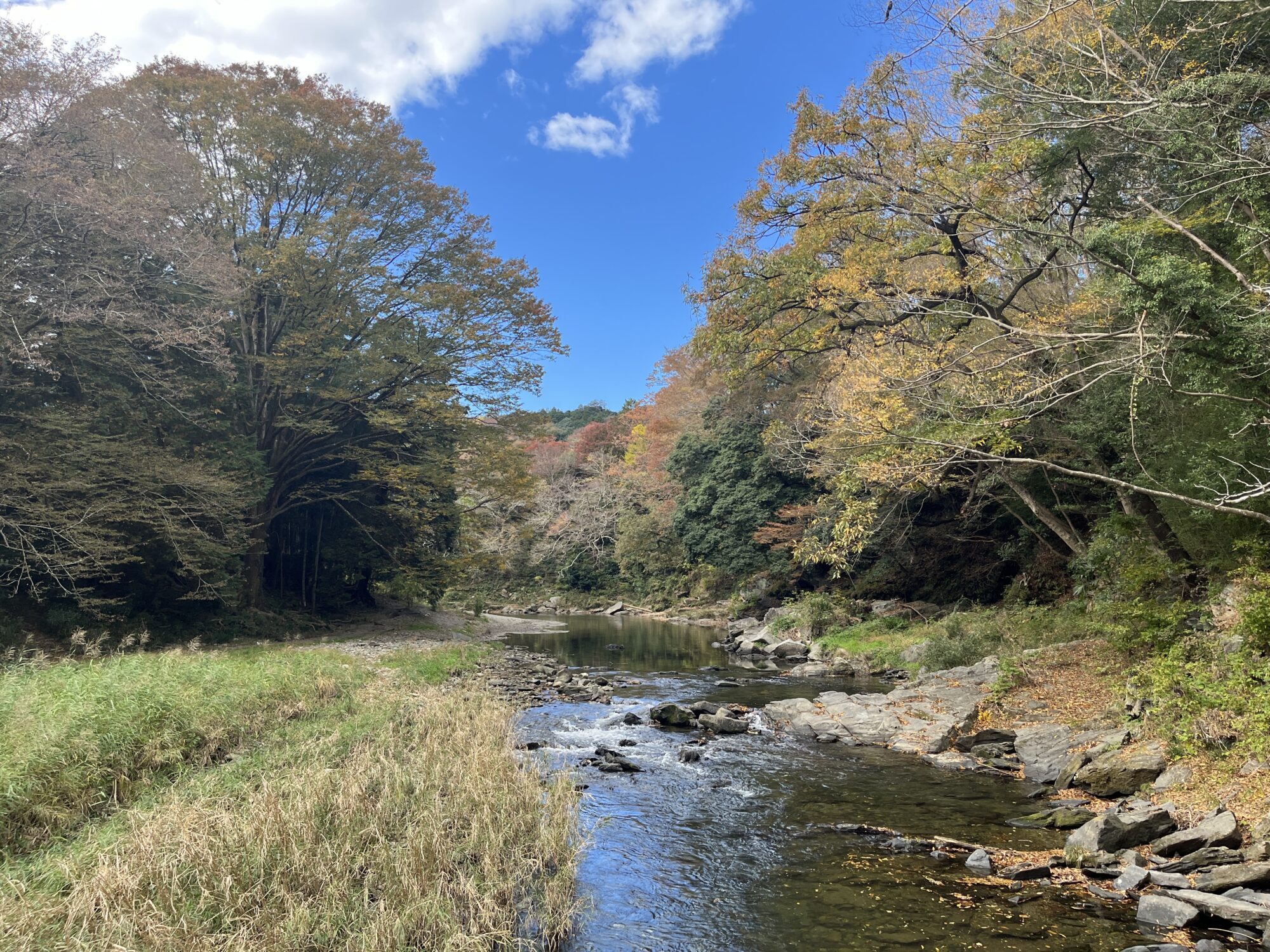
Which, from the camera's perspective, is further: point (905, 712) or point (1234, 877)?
point (905, 712)

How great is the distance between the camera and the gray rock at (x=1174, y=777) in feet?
24.8

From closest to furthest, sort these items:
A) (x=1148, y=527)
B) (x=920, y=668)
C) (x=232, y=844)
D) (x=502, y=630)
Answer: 1. (x=232, y=844)
2. (x=1148, y=527)
3. (x=920, y=668)
4. (x=502, y=630)

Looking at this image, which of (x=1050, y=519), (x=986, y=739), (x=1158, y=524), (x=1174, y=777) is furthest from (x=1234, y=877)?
(x=1050, y=519)

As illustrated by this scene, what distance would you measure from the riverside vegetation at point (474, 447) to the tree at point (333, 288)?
0.14 metres

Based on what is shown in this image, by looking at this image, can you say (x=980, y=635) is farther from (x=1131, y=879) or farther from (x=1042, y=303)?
(x=1131, y=879)

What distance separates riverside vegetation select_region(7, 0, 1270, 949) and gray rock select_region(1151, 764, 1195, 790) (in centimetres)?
19

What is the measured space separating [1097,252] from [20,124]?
816 inches

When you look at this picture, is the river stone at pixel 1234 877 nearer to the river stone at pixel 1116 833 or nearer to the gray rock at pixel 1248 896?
the gray rock at pixel 1248 896

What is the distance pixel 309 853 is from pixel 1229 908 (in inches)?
274

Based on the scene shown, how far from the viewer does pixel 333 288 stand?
2200cm

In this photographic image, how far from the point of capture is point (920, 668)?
16.2 m

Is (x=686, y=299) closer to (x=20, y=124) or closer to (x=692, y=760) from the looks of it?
(x=692, y=760)

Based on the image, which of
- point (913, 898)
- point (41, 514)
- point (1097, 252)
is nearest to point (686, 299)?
Result: point (1097, 252)

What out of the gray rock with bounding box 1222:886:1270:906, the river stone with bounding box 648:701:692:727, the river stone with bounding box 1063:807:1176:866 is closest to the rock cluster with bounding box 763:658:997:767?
the river stone with bounding box 648:701:692:727
